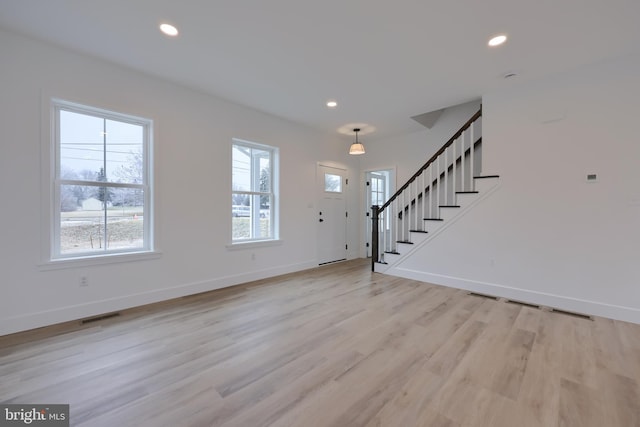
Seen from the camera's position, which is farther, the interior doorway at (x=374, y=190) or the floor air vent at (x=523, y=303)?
the interior doorway at (x=374, y=190)

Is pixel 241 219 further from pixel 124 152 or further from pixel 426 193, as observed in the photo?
pixel 426 193

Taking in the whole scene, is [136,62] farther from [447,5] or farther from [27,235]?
[447,5]

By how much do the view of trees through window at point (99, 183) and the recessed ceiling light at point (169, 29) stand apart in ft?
4.43

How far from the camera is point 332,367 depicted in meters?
2.01

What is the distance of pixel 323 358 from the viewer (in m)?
2.13

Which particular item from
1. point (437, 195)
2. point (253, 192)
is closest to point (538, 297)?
point (437, 195)

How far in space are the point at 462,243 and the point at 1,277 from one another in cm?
539

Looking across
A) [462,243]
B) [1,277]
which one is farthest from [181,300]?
[462,243]

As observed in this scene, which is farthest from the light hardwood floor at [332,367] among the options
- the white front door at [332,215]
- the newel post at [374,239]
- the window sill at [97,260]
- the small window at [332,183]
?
the small window at [332,183]

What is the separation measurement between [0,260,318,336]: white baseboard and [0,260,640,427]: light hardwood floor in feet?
0.42

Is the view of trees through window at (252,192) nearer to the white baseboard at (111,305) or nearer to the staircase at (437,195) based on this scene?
Answer: the white baseboard at (111,305)

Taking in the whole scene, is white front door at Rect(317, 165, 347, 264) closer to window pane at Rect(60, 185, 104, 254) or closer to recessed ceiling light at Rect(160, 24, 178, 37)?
recessed ceiling light at Rect(160, 24, 178, 37)

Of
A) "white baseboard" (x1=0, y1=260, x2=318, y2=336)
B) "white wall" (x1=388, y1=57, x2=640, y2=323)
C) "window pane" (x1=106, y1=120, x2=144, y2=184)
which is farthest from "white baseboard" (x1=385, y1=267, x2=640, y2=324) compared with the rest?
"window pane" (x1=106, y1=120, x2=144, y2=184)
